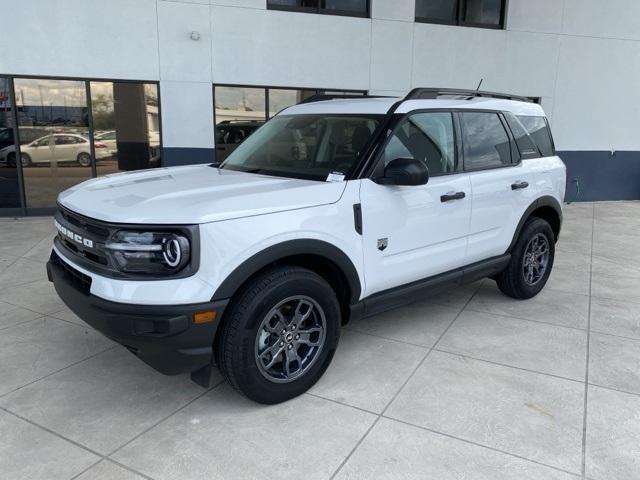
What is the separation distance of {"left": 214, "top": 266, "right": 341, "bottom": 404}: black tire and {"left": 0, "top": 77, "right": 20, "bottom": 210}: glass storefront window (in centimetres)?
854

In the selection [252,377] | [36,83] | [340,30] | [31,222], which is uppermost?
[340,30]

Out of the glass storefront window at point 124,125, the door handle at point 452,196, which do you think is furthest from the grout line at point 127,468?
the glass storefront window at point 124,125

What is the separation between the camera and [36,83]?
9508mm

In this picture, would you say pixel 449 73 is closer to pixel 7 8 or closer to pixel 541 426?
pixel 7 8

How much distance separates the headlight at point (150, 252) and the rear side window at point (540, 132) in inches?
148

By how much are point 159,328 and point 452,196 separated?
7.89 ft

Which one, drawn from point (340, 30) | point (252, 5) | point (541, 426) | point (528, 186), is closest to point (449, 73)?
point (340, 30)

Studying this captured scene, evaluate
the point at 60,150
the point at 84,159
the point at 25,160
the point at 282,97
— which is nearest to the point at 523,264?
the point at 282,97

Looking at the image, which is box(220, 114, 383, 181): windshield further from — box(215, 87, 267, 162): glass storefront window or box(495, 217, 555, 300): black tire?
box(215, 87, 267, 162): glass storefront window

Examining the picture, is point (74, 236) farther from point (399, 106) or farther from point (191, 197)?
point (399, 106)

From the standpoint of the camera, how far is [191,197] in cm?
308

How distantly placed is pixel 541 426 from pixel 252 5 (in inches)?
358

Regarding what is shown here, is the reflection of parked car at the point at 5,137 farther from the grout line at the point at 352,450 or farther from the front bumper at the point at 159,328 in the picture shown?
the grout line at the point at 352,450

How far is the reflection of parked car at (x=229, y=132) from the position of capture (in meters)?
10.5
